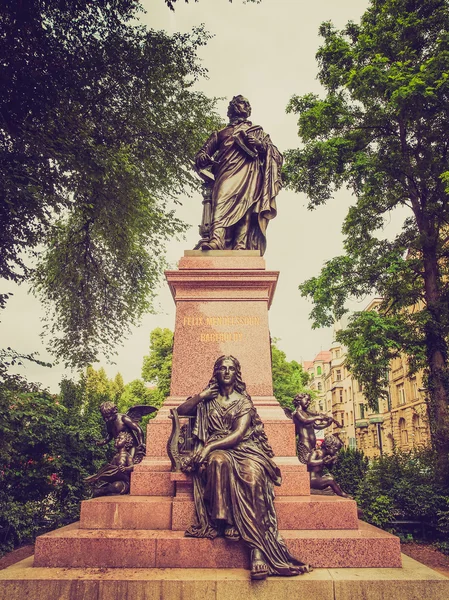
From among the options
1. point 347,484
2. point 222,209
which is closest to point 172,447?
point 222,209

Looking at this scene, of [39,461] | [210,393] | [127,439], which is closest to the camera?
[210,393]

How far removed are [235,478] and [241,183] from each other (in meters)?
5.01

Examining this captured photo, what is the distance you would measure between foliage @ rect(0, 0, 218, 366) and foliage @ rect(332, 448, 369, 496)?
8931 mm

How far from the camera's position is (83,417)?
1262 centimetres

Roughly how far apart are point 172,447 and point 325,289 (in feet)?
38.3

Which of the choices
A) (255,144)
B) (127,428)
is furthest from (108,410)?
(255,144)

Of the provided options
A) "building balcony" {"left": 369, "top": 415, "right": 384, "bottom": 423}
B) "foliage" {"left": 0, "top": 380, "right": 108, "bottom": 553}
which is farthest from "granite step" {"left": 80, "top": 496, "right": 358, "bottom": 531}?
"building balcony" {"left": 369, "top": 415, "right": 384, "bottom": 423}

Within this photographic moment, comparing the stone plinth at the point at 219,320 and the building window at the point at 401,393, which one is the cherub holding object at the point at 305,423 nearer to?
the stone plinth at the point at 219,320

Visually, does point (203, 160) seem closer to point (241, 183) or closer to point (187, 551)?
point (241, 183)

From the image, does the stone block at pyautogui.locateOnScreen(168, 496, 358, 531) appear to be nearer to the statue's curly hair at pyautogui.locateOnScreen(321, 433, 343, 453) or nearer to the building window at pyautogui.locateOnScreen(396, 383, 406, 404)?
the statue's curly hair at pyautogui.locateOnScreen(321, 433, 343, 453)

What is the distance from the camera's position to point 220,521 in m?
4.43

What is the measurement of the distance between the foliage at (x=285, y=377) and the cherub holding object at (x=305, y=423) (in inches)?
876

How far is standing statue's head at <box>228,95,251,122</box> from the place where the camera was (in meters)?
8.36

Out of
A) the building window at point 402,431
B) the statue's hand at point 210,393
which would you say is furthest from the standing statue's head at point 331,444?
the building window at point 402,431
